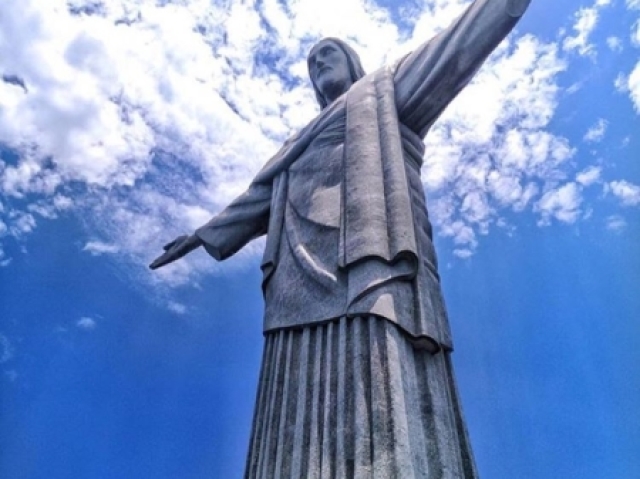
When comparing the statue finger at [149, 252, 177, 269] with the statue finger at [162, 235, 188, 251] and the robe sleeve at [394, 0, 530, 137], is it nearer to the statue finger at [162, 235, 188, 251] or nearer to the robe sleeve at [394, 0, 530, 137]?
the statue finger at [162, 235, 188, 251]

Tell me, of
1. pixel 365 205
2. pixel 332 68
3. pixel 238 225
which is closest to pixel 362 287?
pixel 365 205

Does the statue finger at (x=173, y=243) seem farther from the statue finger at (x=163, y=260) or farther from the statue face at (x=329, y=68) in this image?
the statue face at (x=329, y=68)

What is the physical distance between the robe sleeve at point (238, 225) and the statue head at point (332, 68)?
1.64m

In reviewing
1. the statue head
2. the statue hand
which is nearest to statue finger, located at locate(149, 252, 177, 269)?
the statue hand

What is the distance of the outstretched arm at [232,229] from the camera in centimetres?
749

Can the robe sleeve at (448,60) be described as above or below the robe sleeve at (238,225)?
above

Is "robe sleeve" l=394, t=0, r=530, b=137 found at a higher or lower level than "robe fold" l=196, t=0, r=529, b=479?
higher

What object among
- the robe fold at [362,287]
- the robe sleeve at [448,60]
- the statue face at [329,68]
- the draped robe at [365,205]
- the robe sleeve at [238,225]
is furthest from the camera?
the statue face at [329,68]

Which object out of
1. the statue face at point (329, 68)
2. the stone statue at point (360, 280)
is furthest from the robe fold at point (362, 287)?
the statue face at point (329, 68)

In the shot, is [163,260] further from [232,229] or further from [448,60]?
[448,60]

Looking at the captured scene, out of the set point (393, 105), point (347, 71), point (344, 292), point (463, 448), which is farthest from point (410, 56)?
point (463, 448)

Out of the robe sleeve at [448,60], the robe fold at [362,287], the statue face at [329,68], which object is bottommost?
the robe fold at [362,287]

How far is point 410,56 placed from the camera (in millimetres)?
7195

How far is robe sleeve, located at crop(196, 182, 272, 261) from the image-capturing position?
24.6 feet
